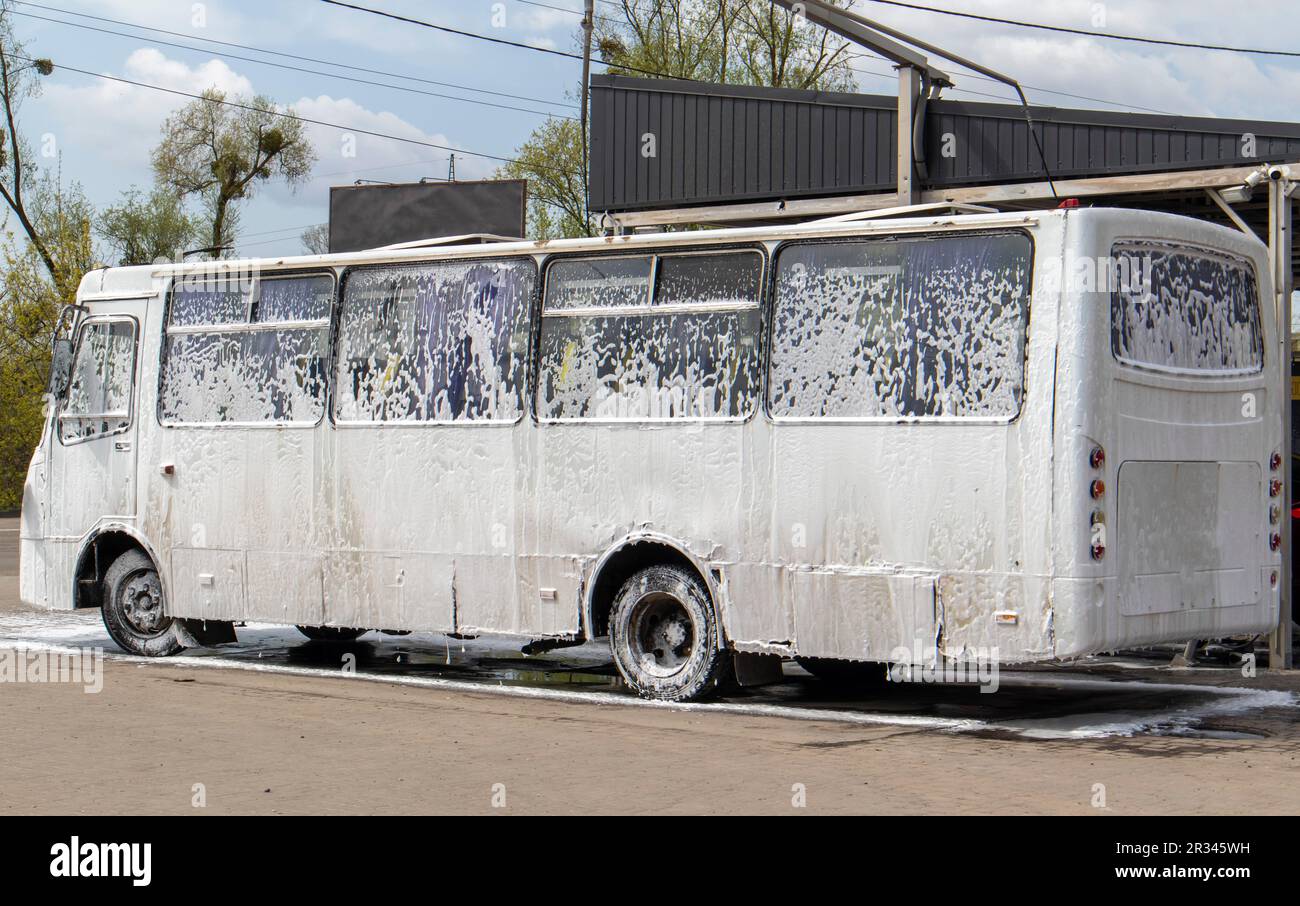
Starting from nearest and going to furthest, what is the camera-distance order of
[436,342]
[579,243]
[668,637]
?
1. [668,637]
2. [579,243]
3. [436,342]

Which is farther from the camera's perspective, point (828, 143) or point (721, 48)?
point (721, 48)

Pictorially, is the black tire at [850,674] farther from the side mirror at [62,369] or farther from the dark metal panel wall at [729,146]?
the dark metal panel wall at [729,146]

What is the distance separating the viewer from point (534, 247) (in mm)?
11914

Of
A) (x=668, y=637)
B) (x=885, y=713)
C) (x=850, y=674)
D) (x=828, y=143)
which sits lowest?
(x=885, y=713)

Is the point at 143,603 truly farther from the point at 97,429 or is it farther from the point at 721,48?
the point at 721,48

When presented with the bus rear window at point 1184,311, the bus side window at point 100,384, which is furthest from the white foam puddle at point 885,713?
the bus rear window at point 1184,311

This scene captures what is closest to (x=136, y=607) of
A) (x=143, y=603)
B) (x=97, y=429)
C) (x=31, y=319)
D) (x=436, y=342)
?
(x=143, y=603)

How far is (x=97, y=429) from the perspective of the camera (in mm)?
14102

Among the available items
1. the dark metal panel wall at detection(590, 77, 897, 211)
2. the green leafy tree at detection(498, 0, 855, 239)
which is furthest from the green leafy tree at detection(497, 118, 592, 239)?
the dark metal panel wall at detection(590, 77, 897, 211)

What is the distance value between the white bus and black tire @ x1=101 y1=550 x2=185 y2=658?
0.03 metres

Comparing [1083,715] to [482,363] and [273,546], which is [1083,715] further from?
[273,546]

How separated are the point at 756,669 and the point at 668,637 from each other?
627 millimetres
